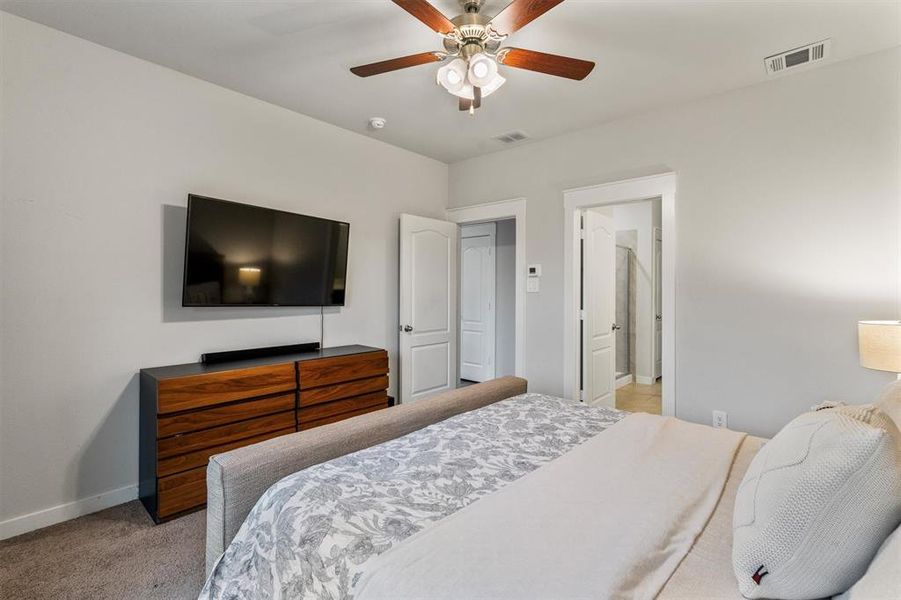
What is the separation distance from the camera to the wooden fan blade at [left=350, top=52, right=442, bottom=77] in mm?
2020

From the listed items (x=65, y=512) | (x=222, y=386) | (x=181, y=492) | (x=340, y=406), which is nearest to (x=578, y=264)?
(x=340, y=406)

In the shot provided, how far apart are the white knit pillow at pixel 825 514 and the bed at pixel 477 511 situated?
97 mm

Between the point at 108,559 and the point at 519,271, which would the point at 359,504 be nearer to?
the point at 108,559

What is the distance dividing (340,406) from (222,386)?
0.87 m

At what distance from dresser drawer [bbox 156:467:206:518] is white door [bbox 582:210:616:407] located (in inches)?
115

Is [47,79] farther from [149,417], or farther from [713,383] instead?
[713,383]

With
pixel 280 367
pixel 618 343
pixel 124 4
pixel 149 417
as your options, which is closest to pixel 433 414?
pixel 280 367

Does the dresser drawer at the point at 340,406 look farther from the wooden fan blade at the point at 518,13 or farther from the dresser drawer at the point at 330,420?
the wooden fan blade at the point at 518,13

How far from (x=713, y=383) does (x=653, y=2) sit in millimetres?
2396

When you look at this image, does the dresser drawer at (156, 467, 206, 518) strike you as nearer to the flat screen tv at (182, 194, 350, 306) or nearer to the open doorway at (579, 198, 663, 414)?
the flat screen tv at (182, 194, 350, 306)

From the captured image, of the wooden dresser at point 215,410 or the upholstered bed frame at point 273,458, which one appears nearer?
the upholstered bed frame at point 273,458

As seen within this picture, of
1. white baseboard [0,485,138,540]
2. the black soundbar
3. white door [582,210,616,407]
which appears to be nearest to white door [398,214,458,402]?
the black soundbar

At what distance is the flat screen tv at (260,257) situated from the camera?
2682mm

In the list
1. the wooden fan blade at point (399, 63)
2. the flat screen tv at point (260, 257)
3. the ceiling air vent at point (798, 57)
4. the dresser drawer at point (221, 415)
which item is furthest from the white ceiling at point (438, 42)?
the dresser drawer at point (221, 415)
